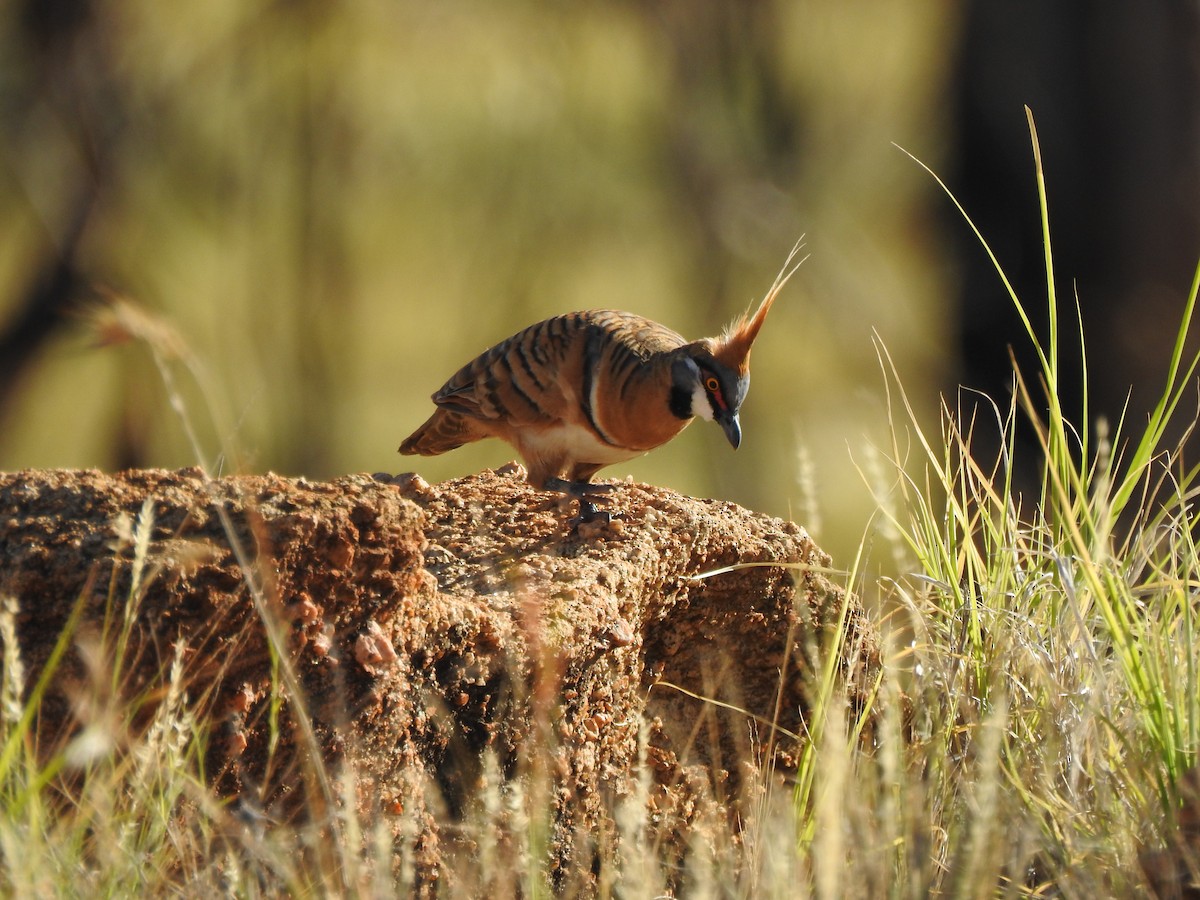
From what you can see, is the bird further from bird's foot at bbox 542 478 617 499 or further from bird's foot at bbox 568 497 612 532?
bird's foot at bbox 568 497 612 532

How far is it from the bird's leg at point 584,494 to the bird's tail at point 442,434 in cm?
47

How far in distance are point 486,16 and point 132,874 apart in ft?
23.5

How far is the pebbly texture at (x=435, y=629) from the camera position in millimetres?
1916

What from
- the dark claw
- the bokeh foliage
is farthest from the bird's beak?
the bokeh foliage

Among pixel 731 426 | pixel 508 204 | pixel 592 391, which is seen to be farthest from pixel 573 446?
pixel 508 204

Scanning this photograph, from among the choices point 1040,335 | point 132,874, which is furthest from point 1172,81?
point 132,874

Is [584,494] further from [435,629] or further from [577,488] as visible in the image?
[435,629]

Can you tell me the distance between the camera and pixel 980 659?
2545 millimetres

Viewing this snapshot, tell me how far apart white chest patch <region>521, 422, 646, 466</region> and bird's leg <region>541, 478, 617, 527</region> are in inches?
6.2

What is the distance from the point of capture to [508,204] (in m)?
8.37

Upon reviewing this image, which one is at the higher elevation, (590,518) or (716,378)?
(716,378)

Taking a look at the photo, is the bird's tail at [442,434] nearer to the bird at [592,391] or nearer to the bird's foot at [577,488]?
the bird at [592,391]

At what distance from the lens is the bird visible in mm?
3488

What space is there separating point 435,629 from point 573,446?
1.40 m
